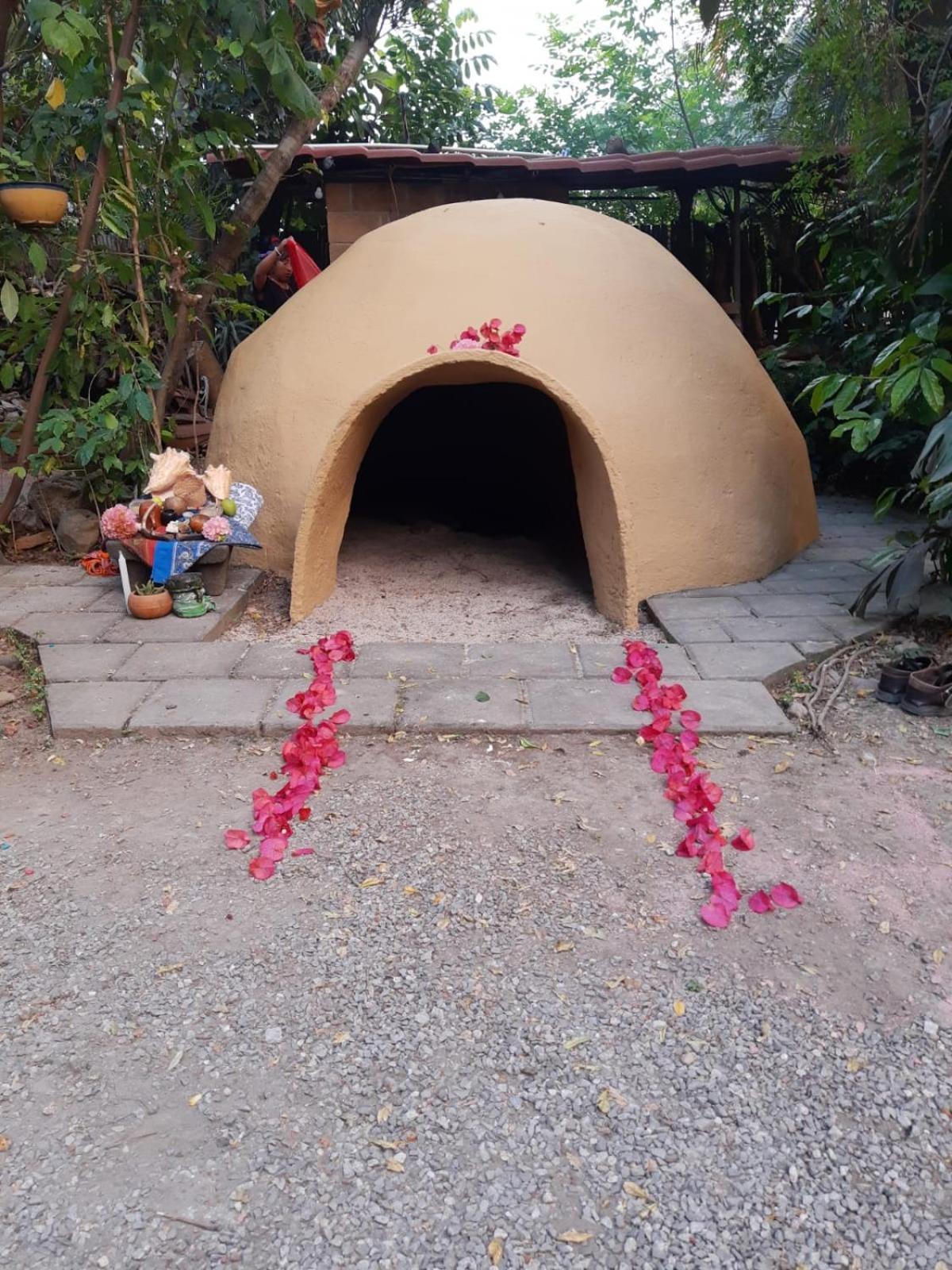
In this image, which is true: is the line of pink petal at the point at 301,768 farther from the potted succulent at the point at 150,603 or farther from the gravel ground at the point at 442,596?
the potted succulent at the point at 150,603

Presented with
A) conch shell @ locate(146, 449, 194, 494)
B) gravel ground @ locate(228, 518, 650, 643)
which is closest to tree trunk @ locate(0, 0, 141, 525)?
conch shell @ locate(146, 449, 194, 494)

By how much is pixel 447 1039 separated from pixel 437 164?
22.4ft

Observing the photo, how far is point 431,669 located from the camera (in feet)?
11.4

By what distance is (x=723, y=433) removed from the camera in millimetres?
4227

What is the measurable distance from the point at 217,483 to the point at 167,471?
0.79 feet

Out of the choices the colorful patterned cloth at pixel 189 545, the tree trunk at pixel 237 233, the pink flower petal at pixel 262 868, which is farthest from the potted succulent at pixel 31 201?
the pink flower petal at pixel 262 868

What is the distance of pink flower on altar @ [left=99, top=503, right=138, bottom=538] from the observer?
159 inches

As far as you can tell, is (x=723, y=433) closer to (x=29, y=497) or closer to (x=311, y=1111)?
(x=311, y=1111)

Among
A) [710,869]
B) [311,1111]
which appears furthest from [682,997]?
[311,1111]

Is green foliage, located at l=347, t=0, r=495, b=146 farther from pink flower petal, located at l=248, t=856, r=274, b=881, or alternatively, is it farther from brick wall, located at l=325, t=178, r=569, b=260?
pink flower petal, located at l=248, t=856, r=274, b=881

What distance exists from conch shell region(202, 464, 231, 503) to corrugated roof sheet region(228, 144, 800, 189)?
368 cm

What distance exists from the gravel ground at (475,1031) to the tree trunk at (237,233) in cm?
332

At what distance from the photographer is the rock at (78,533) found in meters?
5.14

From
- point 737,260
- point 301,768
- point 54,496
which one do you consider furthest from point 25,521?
point 737,260
